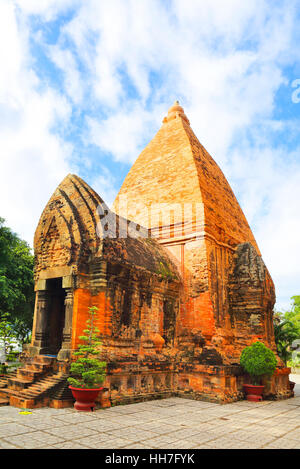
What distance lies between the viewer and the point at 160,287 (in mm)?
10102

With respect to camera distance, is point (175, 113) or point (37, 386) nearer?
point (37, 386)

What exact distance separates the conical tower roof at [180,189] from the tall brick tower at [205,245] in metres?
0.04

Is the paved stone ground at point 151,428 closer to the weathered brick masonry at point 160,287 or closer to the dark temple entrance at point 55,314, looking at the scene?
the weathered brick masonry at point 160,287

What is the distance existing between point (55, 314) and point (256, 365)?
5714 millimetres

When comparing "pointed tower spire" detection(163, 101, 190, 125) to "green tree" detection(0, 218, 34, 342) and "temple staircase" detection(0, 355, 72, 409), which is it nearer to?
"green tree" detection(0, 218, 34, 342)

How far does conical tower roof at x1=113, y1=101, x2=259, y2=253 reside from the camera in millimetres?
12016

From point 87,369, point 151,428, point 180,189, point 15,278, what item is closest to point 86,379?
point 87,369

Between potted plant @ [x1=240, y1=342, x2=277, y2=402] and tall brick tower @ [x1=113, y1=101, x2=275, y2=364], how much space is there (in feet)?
1.99

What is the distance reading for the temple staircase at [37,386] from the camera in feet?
23.5

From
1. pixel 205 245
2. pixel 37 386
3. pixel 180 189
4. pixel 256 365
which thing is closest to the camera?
pixel 37 386

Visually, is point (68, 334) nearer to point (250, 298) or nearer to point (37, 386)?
point (37, 386)

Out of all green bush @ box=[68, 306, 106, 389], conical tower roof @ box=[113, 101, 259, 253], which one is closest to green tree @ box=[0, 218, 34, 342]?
conical tower roof @ box=[113, 101, 259, 253]
